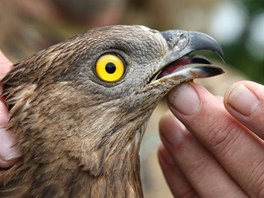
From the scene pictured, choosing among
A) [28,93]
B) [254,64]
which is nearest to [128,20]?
[28,93]

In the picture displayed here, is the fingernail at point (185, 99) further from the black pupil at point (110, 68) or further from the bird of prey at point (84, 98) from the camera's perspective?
the black pupil at point (110, 68)

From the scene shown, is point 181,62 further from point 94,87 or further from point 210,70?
point 94,87

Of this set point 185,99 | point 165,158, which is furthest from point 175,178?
point 185,99

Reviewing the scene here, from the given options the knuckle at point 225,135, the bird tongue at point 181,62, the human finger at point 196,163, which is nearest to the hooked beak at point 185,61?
the bird tongue at point 181,62

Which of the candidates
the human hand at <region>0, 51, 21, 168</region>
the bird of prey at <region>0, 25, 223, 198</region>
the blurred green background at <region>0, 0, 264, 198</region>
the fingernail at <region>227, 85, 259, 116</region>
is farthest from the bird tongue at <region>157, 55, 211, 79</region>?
the blurred green background at <region>0, 0, 264, 198</region>

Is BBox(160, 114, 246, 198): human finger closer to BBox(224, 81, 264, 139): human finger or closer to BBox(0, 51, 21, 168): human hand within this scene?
BBox(224, 81, 264, 139): human finger

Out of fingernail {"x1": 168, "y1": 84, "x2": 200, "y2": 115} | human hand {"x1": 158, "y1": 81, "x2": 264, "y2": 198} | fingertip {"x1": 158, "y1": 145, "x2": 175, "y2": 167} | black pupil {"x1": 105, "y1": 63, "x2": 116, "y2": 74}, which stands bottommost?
fingertip {"x1": 158, "y1": 145, "x2": 175, "y2": 167}

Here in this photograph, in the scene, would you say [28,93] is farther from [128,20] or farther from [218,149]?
[128,20]
